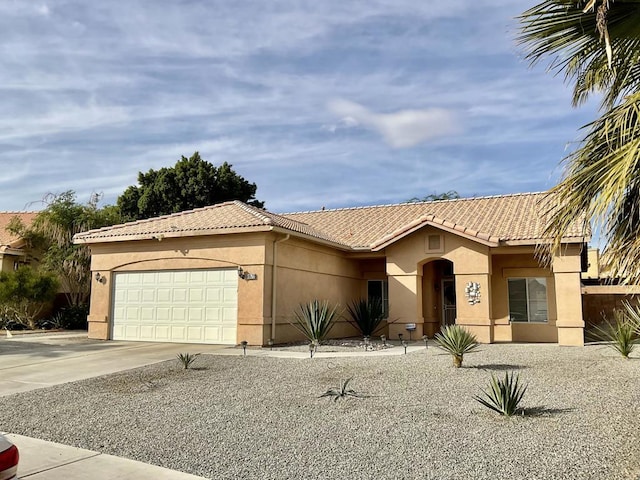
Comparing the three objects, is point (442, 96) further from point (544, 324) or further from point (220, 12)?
point (544, 324)

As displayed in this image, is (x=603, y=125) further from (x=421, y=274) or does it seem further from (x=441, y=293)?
(x=441, y=293)

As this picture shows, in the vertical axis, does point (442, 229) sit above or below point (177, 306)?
above

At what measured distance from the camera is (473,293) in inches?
707

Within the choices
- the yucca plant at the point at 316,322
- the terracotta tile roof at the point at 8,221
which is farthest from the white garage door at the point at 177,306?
the terracotta tile roof at the point at 8,221

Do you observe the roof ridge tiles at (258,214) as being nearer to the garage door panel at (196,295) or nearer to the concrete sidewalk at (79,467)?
the garage door panel at (196,295)

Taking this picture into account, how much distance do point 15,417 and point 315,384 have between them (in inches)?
191

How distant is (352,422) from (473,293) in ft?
39.0

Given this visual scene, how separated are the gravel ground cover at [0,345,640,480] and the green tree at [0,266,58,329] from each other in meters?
15.3

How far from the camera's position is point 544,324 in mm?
18609

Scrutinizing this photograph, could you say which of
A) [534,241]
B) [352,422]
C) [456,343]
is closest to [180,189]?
[534,241]

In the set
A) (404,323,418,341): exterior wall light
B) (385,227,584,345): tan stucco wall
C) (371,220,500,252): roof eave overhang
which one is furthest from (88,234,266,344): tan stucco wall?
(385,227,584,345): tan stucco wall

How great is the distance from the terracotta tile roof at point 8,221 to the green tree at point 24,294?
13.0 feet

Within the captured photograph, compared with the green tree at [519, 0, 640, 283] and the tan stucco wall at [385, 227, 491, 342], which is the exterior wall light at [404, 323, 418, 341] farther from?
the green tree at [519, 0, 640, 283]

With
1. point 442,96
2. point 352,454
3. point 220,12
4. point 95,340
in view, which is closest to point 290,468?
point 352,454
